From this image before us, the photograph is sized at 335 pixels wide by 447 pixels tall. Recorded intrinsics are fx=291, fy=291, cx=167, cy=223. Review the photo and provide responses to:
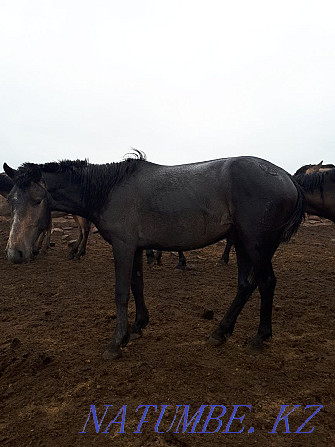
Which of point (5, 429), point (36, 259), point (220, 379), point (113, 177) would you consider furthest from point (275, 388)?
point (36, 259)

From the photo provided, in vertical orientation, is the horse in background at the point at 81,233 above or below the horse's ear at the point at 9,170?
below

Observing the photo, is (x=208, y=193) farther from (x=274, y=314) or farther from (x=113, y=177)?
(x=274, y=314)

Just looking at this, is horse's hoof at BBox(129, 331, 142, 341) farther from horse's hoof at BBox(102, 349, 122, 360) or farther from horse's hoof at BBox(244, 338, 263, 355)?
horse's hoof at BBox(244, 338, 263, 355)

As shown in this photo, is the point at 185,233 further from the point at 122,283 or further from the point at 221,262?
the point at 221,262

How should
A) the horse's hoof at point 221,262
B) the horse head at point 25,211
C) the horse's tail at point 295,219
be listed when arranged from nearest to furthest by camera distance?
the horse head at point 25,211, the horse's tail at point 295,219, the horse's hoof at point 221,262

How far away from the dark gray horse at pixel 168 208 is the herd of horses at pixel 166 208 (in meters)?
0.01

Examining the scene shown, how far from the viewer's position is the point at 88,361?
10.2 ft

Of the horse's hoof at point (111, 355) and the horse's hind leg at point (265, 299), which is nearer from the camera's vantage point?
the horse's hoof at point (111, 355)

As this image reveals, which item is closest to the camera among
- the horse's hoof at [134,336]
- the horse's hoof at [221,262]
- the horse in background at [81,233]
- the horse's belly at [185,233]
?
the horse's belly at [185,233]

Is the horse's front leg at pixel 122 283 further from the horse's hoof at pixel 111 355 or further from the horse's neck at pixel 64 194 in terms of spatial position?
the horse's neck at pixel 64 194

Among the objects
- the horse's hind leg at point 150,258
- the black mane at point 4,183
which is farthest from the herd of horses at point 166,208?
the black mane at point 4,183

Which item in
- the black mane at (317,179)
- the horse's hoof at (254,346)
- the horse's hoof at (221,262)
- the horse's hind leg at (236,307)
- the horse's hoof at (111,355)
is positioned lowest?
the horse's hoof at (221,262)

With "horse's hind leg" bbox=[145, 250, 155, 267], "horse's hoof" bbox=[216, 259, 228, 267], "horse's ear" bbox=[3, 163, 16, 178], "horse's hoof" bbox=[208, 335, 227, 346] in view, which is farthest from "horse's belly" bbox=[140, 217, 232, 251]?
"horse's hoof" bbox=[216, 259, 228, 267]

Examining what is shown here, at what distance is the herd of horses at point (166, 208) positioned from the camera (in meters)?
3.19
